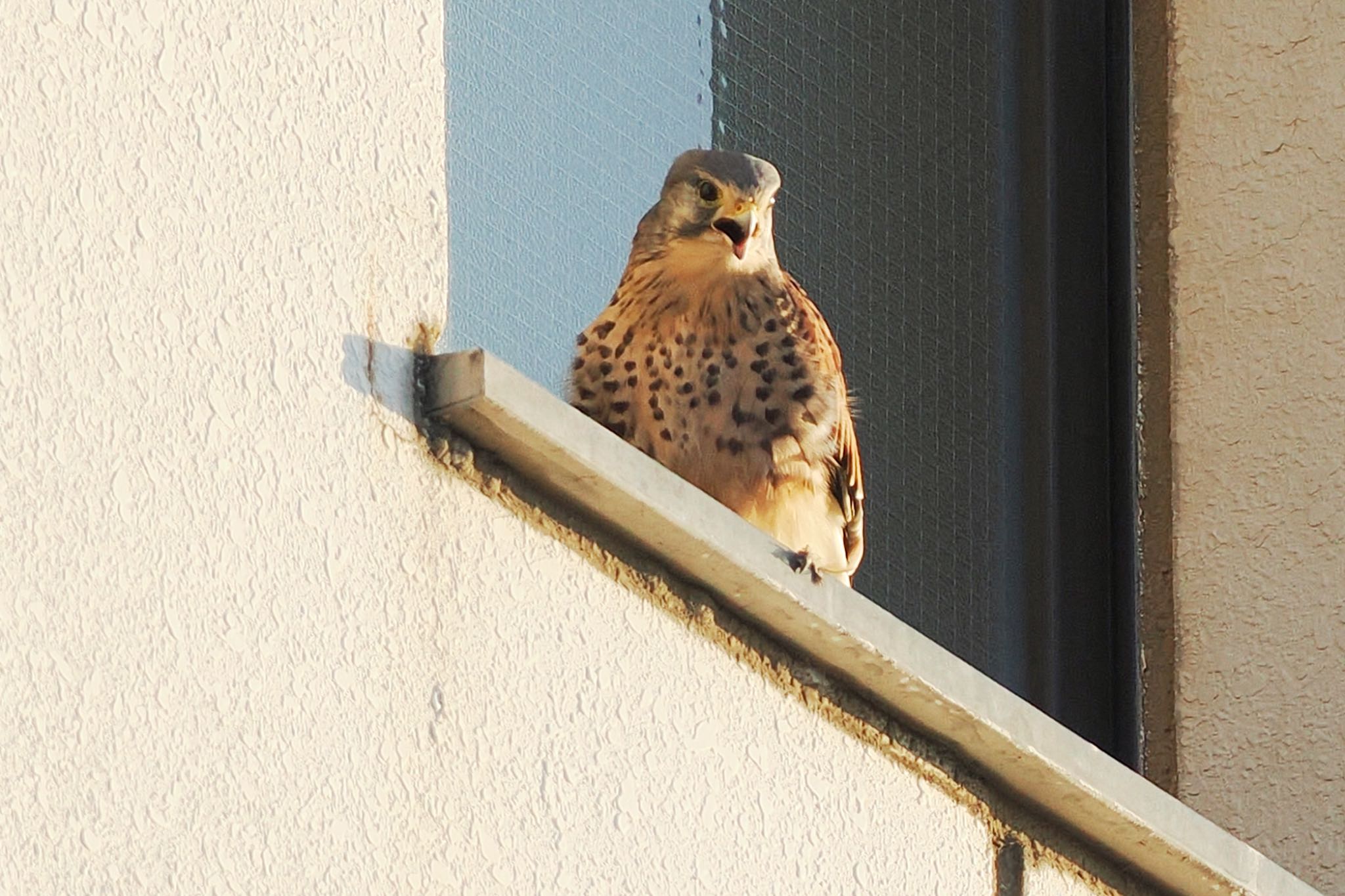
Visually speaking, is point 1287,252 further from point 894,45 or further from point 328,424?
point 328,424

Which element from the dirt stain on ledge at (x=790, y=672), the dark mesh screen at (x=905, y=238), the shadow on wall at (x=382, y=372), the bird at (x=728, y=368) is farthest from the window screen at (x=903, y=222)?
the shadow on wall at (x=382, y=372)

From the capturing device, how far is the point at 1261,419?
3.80m

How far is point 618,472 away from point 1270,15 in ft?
7.25

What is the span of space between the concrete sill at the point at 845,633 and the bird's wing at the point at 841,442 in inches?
27.2

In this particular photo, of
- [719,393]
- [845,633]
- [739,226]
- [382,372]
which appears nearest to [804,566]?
[845,633]

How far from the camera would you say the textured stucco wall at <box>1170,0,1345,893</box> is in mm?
3699

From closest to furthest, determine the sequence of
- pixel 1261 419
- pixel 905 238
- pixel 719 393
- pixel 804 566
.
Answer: pixel 804 566
pixel 719 393
pixel 905 238
pixel 1261 419

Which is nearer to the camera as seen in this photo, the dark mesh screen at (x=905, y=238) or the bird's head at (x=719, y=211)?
the bird's head at (x=719, y=211)

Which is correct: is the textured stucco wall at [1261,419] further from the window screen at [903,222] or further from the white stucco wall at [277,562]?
the white stucco wall at [277,562]

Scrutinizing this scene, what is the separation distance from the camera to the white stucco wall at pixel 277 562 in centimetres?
170

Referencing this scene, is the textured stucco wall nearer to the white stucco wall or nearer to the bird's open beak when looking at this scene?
the bird's open beak

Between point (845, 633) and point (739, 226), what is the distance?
911 mm

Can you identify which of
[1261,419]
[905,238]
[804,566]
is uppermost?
[905,238]

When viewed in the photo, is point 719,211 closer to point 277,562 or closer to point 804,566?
point 804,566
